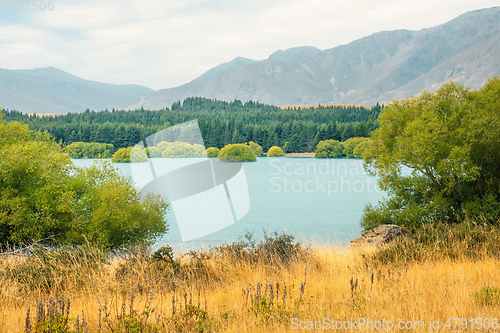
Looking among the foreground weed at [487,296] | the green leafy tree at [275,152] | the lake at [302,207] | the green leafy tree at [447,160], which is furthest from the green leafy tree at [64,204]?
the green leafy tree at [275,152]

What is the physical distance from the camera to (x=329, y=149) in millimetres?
125562

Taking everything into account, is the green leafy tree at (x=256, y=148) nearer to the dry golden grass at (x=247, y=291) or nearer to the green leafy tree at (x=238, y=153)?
the green leafy tree at (x=238, y=153)

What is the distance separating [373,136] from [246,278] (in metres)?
23.8

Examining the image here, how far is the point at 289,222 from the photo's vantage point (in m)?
36.9

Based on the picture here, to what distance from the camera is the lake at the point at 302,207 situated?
92.2 ft

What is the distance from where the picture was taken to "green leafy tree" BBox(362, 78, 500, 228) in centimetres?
2311

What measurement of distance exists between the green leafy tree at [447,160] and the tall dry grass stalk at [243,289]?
15.2 metres

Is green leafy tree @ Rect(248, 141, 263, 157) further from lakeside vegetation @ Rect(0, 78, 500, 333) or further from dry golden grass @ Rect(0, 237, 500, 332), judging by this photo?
dry golden grass @ Rect(0, 237, 500, 332)

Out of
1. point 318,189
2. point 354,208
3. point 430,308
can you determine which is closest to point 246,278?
point 430,308

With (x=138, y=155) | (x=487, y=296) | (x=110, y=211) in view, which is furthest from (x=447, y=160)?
(x=487, y=296)

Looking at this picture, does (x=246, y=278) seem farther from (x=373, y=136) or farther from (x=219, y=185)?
(x=373, y=136)

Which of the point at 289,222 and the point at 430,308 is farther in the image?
the point at 289,222

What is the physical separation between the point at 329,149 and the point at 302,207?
81.6 meters

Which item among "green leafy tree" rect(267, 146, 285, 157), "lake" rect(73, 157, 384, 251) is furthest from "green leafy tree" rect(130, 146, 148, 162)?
"green leafy tree" rect(267, 146, 285, 157)
